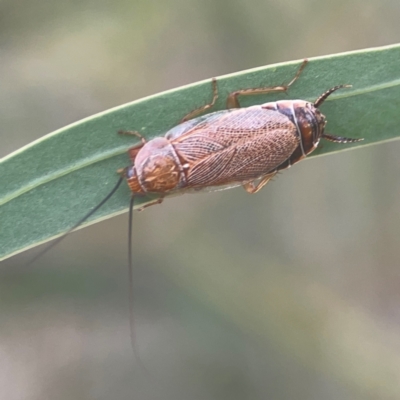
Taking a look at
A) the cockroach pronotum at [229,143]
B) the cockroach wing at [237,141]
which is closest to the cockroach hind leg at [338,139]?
the cockroach pronotum at [229,143]

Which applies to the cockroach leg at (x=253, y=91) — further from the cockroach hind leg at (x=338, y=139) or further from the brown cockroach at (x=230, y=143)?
the cockroach hind leg at (x=338, y=139)

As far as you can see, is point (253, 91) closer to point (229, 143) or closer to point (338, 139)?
point (229, 143)

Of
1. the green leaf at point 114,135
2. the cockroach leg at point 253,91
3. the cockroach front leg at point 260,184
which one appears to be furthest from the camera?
the cockroach front leg at point 260,184

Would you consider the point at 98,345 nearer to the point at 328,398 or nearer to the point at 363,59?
the point at 328,398

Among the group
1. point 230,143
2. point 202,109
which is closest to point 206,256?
point 230,143

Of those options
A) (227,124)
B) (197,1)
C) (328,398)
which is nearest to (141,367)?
(328,398)
